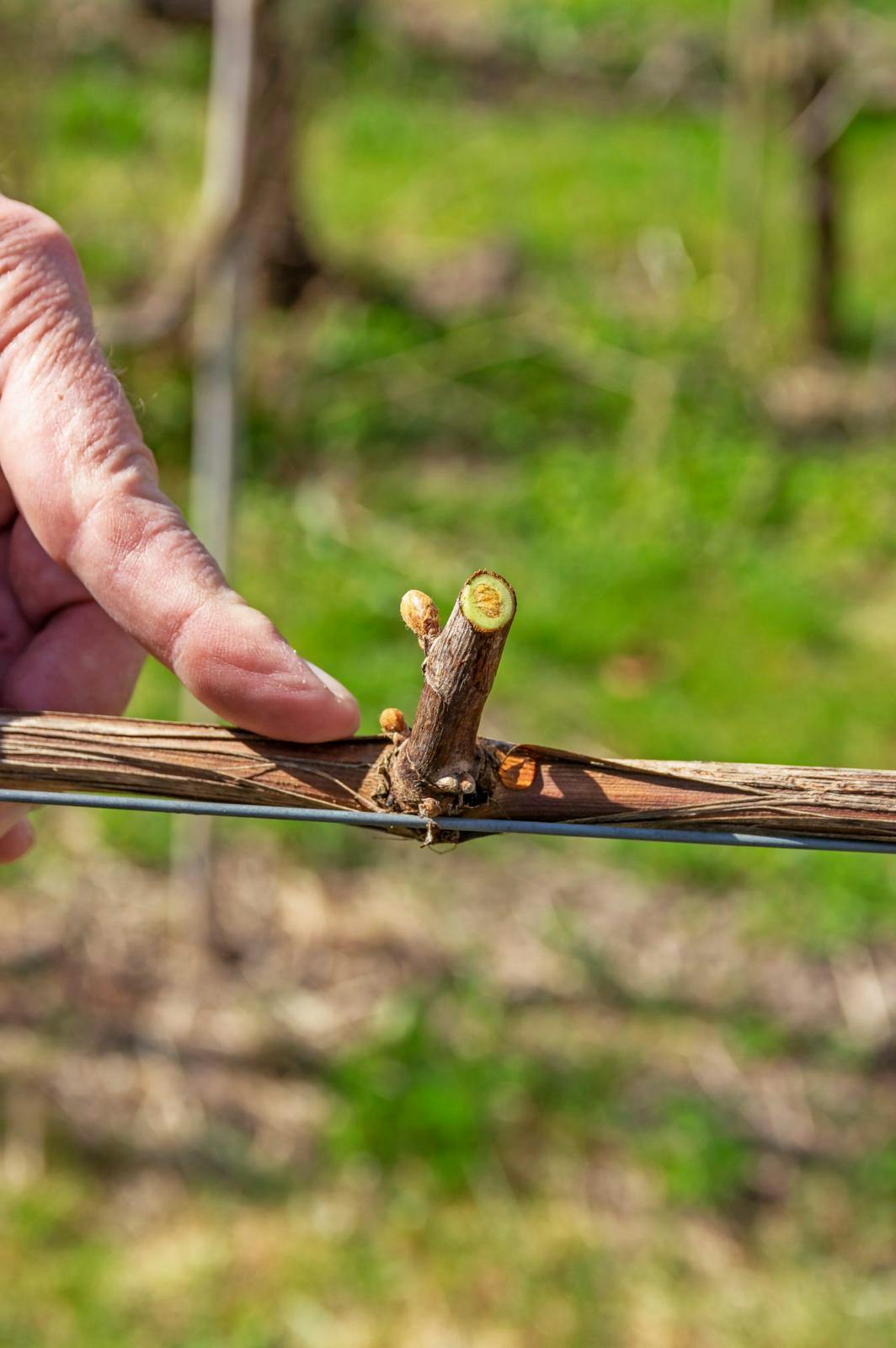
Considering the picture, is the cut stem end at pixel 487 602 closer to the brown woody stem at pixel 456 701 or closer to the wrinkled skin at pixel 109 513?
the brown woody stem at pixel 456 701

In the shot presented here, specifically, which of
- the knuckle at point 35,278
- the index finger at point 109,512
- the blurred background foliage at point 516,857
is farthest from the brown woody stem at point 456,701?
the blurred background foliage at point 516,857

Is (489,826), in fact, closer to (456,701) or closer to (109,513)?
(456,701)

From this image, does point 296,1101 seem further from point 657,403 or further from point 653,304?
point 653,304

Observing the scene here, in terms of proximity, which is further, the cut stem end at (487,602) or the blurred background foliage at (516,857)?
the blurred background foliage at (516,857)

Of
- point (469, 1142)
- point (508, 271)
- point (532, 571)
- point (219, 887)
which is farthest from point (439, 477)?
point (469, 1142)

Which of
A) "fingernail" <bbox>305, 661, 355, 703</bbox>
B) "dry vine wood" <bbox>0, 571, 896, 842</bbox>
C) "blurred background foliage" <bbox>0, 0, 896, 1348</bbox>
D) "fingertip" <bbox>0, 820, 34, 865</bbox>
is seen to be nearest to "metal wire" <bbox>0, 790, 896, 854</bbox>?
"dry vine wood" <bbox>0, 571, 896, 842</bbox>

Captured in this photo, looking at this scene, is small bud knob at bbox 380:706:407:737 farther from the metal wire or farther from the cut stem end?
the cut stem end
